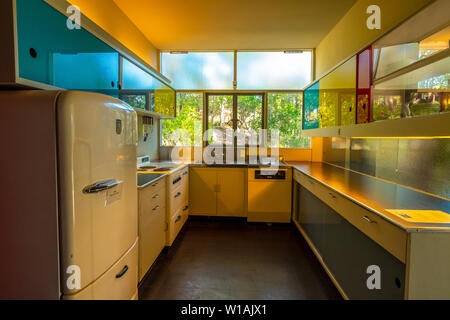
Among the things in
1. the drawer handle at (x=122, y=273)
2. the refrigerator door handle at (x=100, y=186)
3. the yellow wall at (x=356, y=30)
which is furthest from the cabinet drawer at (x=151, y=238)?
the yellow wall at (x=356, y=30)

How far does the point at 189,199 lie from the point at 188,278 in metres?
1.67

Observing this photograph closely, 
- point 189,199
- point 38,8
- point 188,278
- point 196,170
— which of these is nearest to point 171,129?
point 196,170

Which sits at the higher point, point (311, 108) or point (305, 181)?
point (311, 108)

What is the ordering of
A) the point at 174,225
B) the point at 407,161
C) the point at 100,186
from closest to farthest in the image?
the point at 100,186
the point at 407,161
the point at 174,225

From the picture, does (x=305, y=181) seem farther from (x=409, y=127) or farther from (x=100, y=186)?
(x=100, y=186)

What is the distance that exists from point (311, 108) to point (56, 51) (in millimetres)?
2918

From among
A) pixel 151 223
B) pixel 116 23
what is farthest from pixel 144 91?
pixel 151 223

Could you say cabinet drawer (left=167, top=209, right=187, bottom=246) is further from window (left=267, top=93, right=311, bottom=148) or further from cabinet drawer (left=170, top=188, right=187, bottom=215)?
window (left=267, top=93, right=311, bottom=148)

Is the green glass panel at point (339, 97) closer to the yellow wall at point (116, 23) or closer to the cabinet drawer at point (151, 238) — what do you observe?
the cabinet drawer at point (151, 238)

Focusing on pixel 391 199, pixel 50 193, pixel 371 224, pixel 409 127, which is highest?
pixel 409 127

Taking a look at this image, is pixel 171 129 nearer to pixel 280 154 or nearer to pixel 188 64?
pixel 188 64

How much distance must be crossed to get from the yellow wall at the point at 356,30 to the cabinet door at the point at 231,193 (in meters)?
2.07

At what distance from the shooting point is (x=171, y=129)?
4.25m

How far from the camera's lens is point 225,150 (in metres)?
4.30
